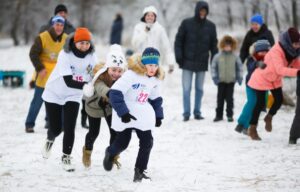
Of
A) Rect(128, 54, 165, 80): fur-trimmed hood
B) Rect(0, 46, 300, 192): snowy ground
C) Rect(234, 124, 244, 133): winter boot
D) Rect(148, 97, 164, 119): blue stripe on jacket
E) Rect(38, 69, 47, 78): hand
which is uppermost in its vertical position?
Rect(128, 54, 165, 80): fur-trimmed hood

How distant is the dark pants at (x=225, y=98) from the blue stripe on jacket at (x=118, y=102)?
5424 mm

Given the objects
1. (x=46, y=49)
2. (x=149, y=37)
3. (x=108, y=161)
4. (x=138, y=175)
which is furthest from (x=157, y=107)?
(x=149, y=37)

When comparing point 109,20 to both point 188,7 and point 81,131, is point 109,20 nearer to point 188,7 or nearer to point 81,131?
point 188,7

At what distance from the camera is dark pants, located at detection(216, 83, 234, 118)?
441 inches

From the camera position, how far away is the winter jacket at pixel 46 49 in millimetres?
9289

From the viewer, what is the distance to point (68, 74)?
6.84m

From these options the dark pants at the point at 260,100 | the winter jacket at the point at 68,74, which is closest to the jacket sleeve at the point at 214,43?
the dark pants at the point at 260,100

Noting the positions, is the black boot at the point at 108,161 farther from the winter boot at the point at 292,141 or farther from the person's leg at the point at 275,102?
the person's leg at the point at 275,102

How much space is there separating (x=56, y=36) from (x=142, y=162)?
12.4 feet

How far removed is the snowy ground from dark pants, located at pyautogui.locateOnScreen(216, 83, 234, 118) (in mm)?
249

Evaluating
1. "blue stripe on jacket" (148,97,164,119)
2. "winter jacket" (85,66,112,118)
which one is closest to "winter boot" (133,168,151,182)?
"blue stripe on jacket" (148,97,164,119)

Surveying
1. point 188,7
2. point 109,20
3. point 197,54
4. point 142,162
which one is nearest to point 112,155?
point 142,162

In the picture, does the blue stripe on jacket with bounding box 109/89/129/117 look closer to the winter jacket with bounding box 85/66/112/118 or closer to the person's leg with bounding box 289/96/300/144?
the winter jacket with bounding box 85/66/112/118

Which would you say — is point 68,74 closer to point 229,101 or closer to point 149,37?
point 149,37
